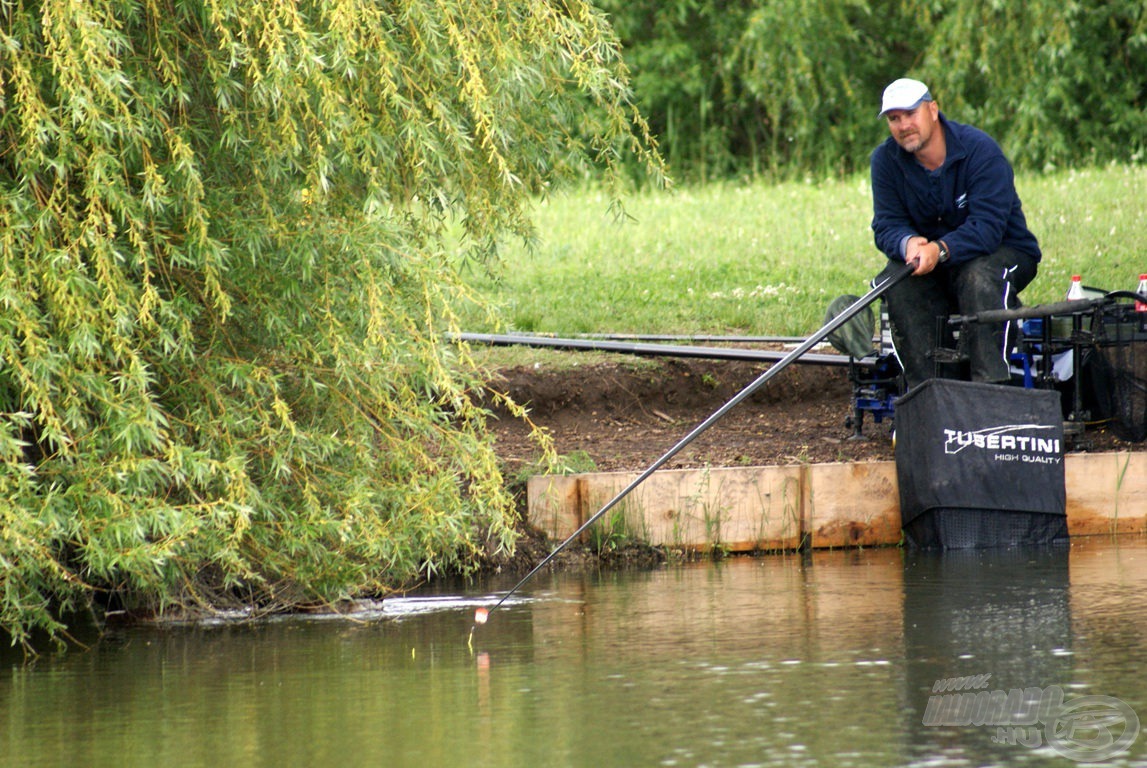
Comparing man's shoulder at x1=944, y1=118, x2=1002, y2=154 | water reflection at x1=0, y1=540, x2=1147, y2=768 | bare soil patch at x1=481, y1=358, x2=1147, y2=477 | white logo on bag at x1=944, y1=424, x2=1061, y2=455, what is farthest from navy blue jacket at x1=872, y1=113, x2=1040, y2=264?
water reflection at x1=0, y1=540, x2=1147, y2=768

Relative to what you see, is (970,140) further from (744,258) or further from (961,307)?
(744,258)

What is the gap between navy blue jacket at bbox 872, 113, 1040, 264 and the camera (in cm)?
799

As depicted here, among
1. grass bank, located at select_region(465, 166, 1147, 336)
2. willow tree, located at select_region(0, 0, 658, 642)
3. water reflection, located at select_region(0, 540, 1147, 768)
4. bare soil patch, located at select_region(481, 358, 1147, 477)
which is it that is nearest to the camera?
water reflection, located at select_region(0, 540, 1147, 768)

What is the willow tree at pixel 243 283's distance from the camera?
6.02 meters

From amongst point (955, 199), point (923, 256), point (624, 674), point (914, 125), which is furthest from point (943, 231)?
point (624, 674)

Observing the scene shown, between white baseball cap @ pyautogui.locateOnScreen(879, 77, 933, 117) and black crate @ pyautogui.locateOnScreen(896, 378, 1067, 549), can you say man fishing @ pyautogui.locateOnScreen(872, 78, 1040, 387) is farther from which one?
black crate @ pyautogui.locateOnScreen(896, 378, 1067, 549)

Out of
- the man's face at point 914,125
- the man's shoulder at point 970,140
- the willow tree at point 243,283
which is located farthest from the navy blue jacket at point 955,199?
the willow tree at point 243,283

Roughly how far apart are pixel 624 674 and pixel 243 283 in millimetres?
2215

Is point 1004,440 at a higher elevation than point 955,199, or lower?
lower

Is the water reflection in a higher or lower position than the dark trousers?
lower

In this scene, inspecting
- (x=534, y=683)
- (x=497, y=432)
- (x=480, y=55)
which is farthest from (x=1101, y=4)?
(x=534, y=683)

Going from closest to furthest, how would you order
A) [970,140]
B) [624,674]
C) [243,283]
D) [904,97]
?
1. [624,674]
2. [243,283]
3. [904,97]
4. [970,140]

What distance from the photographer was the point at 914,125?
314 inches

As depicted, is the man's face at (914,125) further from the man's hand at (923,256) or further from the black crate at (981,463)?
the black crate at (981,463)
